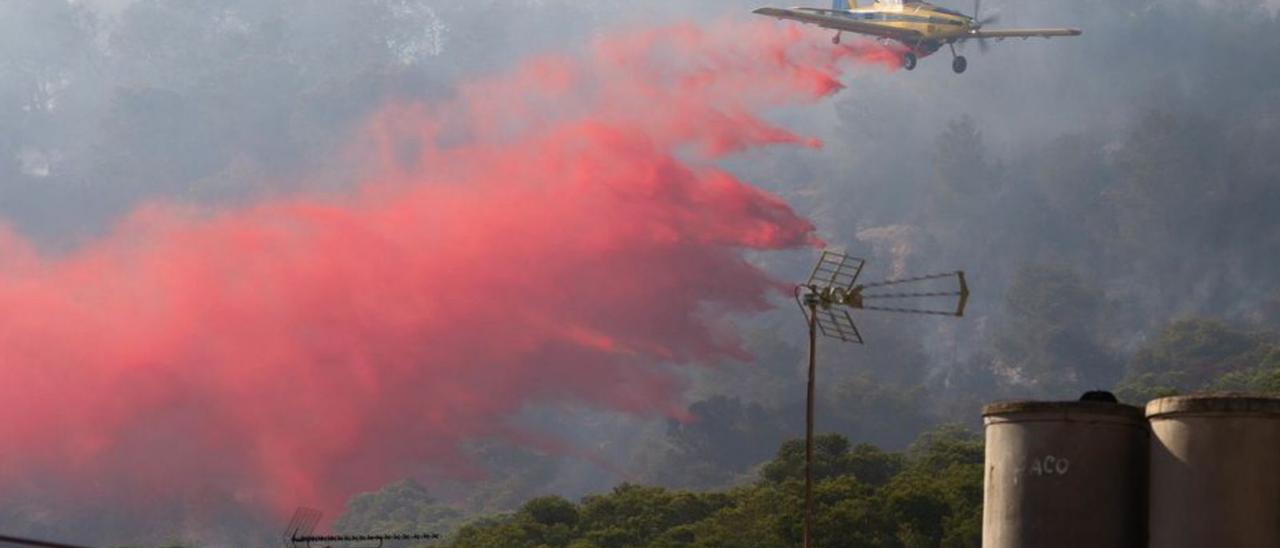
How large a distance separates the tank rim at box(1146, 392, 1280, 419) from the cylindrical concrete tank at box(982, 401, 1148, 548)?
80 centimetres

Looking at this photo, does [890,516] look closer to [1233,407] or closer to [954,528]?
[954,528]

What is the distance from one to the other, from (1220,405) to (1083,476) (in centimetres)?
250

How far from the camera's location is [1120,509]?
32.8 meters

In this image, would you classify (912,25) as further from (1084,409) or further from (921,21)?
(1084,409)

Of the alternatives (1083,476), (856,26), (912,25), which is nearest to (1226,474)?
(1083,476)

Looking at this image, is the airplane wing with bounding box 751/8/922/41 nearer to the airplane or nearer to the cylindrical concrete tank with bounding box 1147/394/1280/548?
the airplane

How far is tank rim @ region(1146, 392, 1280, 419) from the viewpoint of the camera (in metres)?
31.2

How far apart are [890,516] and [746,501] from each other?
79.2 ft

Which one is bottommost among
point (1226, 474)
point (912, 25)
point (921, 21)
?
point (1226, 474)

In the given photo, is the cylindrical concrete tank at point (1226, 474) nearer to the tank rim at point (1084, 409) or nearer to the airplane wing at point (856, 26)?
the tank rim at point (1084, 409)

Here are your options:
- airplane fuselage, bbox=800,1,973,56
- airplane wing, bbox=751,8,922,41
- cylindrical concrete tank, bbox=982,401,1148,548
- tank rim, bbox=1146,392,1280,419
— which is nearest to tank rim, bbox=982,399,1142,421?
cylindrical concrete tank, bbox=982,401,1148,548

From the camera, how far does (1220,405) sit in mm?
31422

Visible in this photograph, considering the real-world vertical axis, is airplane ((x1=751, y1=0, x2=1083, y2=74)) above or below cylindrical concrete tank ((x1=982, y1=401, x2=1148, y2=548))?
above

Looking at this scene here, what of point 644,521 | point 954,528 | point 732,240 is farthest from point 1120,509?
point 732,240
